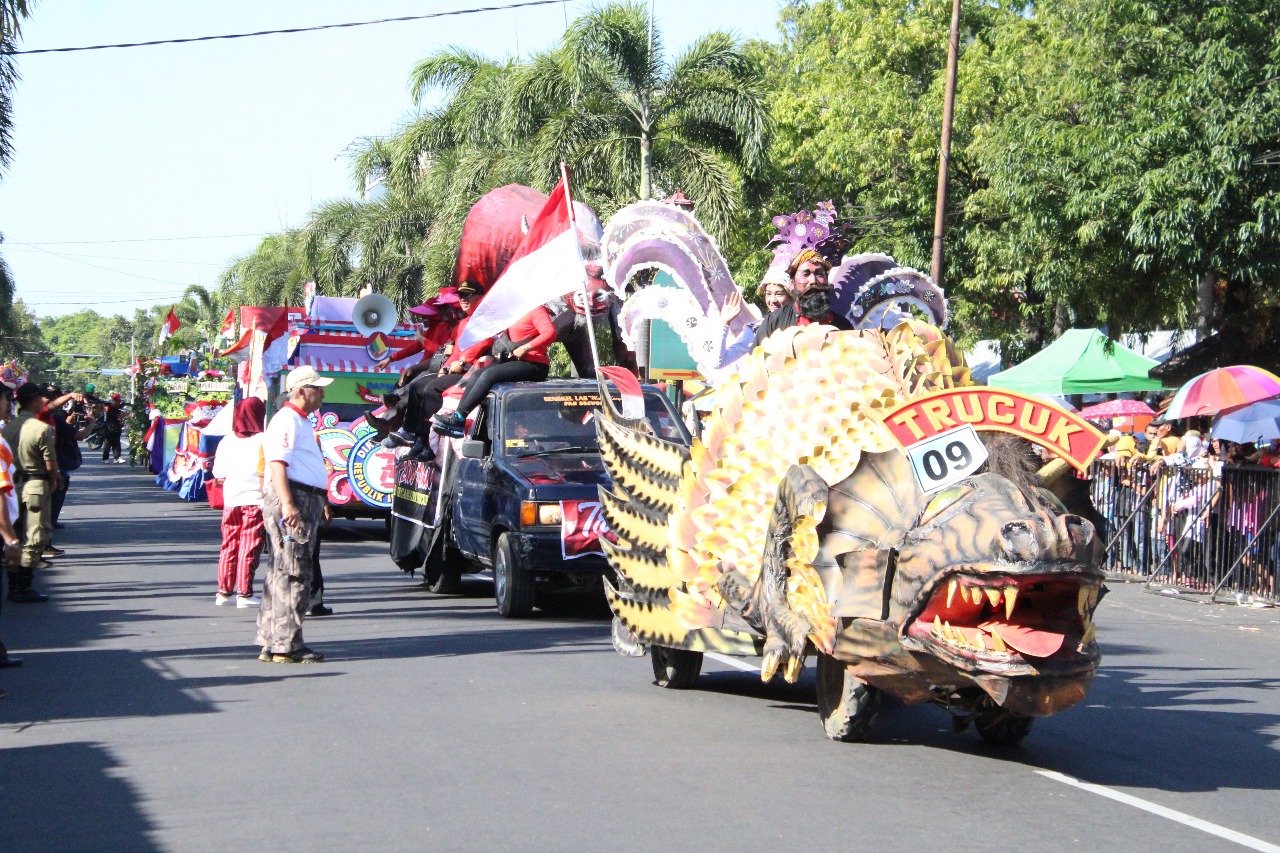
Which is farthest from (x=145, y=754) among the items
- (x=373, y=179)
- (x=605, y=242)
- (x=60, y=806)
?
(x=373, y=179)

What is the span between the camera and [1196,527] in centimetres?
1638

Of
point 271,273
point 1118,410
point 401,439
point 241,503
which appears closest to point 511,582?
point 241,503

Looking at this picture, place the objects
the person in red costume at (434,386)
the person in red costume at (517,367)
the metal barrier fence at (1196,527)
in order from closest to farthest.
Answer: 1. the person in red costume at (517,367)
2. the person in red costume at (434,386)
3. the metal barrier fence at (1196,527)

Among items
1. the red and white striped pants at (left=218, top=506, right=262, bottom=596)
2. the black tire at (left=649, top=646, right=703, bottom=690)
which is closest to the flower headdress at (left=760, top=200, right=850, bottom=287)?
the black tire at (left=649, top=646, right=703, bottom=690)

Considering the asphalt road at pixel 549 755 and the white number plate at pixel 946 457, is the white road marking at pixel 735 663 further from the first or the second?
the white number plate at pixel 946 457

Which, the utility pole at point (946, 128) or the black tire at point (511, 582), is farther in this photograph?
the utility pole at point (946, 128)

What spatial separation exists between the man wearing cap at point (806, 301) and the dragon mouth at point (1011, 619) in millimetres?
2436

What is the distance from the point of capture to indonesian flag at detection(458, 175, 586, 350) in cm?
1112

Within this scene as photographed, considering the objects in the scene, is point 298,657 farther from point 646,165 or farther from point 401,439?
point 646,165

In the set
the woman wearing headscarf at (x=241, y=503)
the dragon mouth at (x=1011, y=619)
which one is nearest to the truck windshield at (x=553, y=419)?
the woman wearing headscarf at (x=241, y=503)

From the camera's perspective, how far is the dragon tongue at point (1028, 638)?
6.02 metres

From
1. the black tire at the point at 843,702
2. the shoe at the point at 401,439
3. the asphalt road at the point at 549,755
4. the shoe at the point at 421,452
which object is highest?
the shoe at the point at 401,439

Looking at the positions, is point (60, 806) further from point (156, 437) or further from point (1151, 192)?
point (156, 437)

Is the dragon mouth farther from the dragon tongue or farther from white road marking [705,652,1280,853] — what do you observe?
white road marking [705,652,1280,853]
